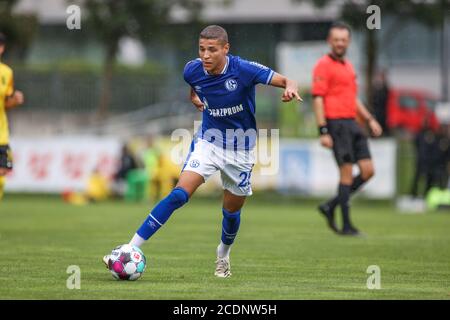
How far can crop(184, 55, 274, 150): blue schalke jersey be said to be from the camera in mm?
9859

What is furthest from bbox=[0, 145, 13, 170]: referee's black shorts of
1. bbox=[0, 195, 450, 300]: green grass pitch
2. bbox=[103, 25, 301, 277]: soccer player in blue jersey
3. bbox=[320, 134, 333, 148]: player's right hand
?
bbox=[103, 25, 301, 277]: soccer player in blue jersey

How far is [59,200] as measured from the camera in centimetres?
2752

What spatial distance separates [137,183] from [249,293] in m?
19.6

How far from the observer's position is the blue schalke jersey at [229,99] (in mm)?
9859

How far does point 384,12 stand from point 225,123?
2067 centimetres

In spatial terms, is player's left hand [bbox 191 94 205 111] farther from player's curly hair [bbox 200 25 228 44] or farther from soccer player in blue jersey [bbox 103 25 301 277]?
player's curly hair [bbox 200 25 228 44]

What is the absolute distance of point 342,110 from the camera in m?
14.8

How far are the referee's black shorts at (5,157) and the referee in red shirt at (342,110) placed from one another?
153 inches

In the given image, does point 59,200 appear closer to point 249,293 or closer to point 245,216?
point 245,216

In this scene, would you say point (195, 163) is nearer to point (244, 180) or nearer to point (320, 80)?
point (244, 180)

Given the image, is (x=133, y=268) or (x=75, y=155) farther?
(x=75, y=155)

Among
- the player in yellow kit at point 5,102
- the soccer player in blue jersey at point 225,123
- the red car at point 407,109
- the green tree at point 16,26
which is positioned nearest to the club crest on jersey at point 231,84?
the soccer player in blue jersey at point 225,123

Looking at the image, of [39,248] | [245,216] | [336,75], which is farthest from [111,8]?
[39,248]
